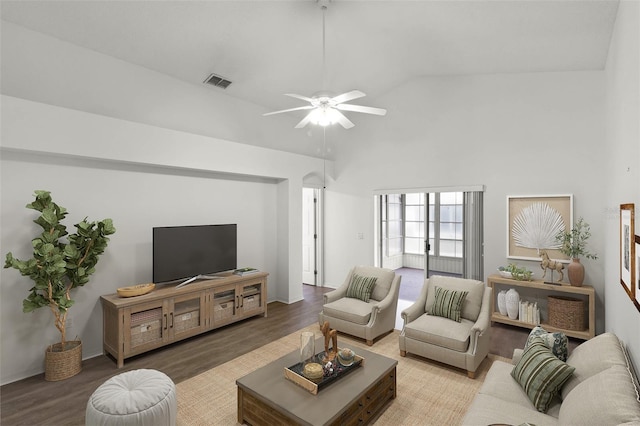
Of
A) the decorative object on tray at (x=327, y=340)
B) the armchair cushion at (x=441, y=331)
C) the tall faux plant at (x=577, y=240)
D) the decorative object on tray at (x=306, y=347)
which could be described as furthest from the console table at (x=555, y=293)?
the decorative object on tray at (x=306, y=347)

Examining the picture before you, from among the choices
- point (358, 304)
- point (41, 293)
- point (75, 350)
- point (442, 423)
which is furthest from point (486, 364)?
point (41, 293)

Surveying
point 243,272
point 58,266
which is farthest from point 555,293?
point 58,266

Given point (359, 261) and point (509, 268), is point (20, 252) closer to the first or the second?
point (359, 261)

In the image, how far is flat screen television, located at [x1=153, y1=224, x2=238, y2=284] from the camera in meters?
4.00

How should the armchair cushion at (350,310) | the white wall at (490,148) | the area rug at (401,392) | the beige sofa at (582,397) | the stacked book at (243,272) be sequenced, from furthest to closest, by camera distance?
1. the stacked book at (243,272)
2. the white wall at (490,148)
3. the armchair cushion at (350,310)
4. the area rug at (401,392)
5. the beige sofa at (582,397)

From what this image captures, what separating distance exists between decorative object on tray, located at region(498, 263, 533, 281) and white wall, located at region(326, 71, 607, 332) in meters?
0.24

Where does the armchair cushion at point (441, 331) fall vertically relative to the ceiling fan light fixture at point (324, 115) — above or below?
below

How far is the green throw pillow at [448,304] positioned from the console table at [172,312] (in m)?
2.60

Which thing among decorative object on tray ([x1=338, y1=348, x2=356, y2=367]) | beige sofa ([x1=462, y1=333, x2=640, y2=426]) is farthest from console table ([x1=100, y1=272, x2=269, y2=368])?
beige sofa ([x1=462, y1=333, x2=640, y2=426])

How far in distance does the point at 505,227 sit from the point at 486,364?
221 centimetres

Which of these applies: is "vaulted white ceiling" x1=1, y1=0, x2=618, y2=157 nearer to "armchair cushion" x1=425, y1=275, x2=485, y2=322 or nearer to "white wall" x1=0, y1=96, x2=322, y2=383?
"white wall" x1=0, y1=96, x2=322, y2=383

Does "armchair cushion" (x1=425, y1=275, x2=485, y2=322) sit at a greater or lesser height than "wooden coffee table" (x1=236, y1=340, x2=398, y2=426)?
greater

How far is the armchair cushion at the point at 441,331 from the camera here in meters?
3.21

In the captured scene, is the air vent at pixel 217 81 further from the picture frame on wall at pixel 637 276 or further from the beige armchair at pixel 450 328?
the picture frame on wall at pixel 637 276
